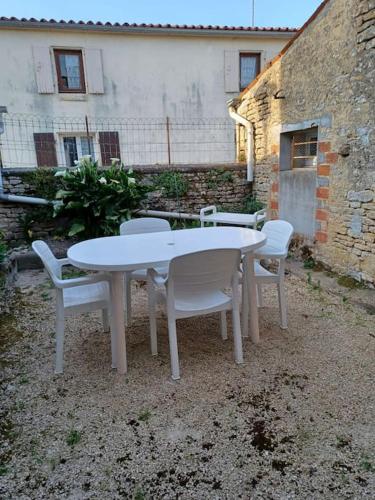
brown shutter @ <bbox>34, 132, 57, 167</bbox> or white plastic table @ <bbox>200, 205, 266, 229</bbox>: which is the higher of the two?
brown shutter @ <bbox>34, 132, 57, 167</bbox>

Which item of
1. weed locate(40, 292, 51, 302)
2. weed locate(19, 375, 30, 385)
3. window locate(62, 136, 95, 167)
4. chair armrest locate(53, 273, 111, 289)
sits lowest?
weed locate(19, 375, 30, 385)

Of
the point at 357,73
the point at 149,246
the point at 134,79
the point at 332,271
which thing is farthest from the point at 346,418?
the point at 134,79

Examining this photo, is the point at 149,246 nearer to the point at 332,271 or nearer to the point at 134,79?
the point at 332,271

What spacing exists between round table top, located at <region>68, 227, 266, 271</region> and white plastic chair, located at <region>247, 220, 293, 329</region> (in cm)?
20

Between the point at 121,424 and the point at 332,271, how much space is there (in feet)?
10.2

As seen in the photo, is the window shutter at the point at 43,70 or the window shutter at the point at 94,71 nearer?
the window shutter at the point at 43,70

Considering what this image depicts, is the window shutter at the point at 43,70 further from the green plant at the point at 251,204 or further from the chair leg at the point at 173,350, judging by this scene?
the chair leg at the point at 173,350

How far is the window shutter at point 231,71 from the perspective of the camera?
27.5ft

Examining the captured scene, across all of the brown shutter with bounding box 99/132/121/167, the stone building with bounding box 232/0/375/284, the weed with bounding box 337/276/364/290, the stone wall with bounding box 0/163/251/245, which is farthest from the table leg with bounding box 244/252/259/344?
the brown shutter with bounding box 99/132/121/167

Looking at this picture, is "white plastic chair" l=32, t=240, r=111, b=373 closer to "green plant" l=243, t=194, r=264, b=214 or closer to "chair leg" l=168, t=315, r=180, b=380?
"chair leg" l=168, t=315, r=180, b=380

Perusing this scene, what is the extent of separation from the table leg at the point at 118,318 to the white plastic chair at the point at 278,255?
3.49 feet

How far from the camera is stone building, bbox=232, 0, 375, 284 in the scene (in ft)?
10.6

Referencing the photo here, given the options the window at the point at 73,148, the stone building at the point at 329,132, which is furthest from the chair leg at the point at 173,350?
the window at the point at 73,148

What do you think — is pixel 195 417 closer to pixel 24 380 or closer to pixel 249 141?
pixel 24 380
